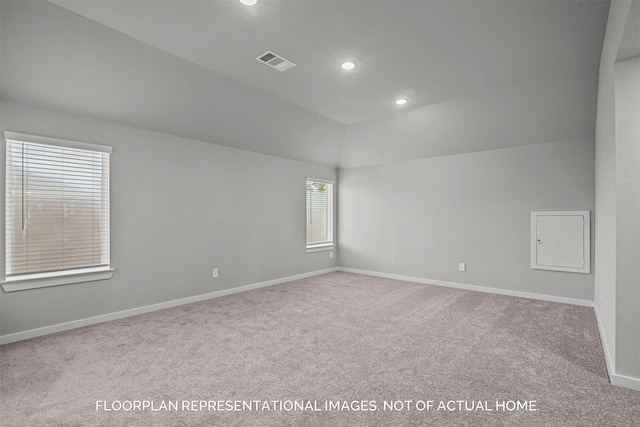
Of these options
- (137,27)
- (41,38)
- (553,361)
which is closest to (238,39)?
(137,27)

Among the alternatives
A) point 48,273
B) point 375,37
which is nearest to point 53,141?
point 48,273

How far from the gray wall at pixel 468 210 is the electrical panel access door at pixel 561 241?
10 cm

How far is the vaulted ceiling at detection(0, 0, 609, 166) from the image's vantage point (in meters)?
2.36

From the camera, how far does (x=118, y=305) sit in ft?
12.2

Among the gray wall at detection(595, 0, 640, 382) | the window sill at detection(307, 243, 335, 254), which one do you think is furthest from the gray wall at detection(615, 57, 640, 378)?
the window sill at detection(307, 243, 335, 254)

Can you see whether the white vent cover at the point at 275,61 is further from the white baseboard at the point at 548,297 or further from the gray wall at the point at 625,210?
the white baseboard at the point at 548,297

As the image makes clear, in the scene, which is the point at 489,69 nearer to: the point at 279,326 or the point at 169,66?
the point at 169,66

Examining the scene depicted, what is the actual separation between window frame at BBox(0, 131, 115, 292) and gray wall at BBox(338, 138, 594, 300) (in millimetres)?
4391

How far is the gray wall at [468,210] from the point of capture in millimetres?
4383

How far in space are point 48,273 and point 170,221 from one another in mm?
1332

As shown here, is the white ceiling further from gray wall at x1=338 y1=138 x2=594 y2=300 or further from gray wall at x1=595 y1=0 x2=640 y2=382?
gray wall at x1=338 y1=138 x2=594 y2=300

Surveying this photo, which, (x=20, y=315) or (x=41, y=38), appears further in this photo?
(x=20, y=315)

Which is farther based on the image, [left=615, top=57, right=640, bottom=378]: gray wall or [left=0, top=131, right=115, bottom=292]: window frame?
[left=0, top=131, right=115, bottom=292]: window frame

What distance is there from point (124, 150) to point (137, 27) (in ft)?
5.43
